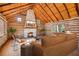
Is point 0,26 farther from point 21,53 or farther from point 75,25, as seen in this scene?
point 75,25

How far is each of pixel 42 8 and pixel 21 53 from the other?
993mm

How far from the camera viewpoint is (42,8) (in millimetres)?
2438

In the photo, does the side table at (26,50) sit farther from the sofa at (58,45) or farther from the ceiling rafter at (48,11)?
the ceiling rafter at (48,11)

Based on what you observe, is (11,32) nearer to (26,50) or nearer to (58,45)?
(26,50)

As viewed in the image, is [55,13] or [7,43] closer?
[7,43]

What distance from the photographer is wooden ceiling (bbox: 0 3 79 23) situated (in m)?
2.36

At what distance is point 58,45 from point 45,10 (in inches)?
29.4

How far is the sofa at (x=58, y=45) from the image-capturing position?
7.73 ft

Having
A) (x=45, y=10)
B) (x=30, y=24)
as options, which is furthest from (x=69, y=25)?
(x=30, y=24)

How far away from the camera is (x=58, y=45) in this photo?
2.38 m

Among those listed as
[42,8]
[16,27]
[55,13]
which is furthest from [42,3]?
[16,27]

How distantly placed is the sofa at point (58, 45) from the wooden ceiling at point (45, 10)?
1.18 ft

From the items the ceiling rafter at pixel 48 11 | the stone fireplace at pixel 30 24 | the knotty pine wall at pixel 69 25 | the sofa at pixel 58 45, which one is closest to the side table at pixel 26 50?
the sofa at pixel 58 45

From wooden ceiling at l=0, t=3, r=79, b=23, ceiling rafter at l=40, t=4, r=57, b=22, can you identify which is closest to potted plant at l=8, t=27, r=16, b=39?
wooden ceiling at l=0, t=3, r=79, b=23
